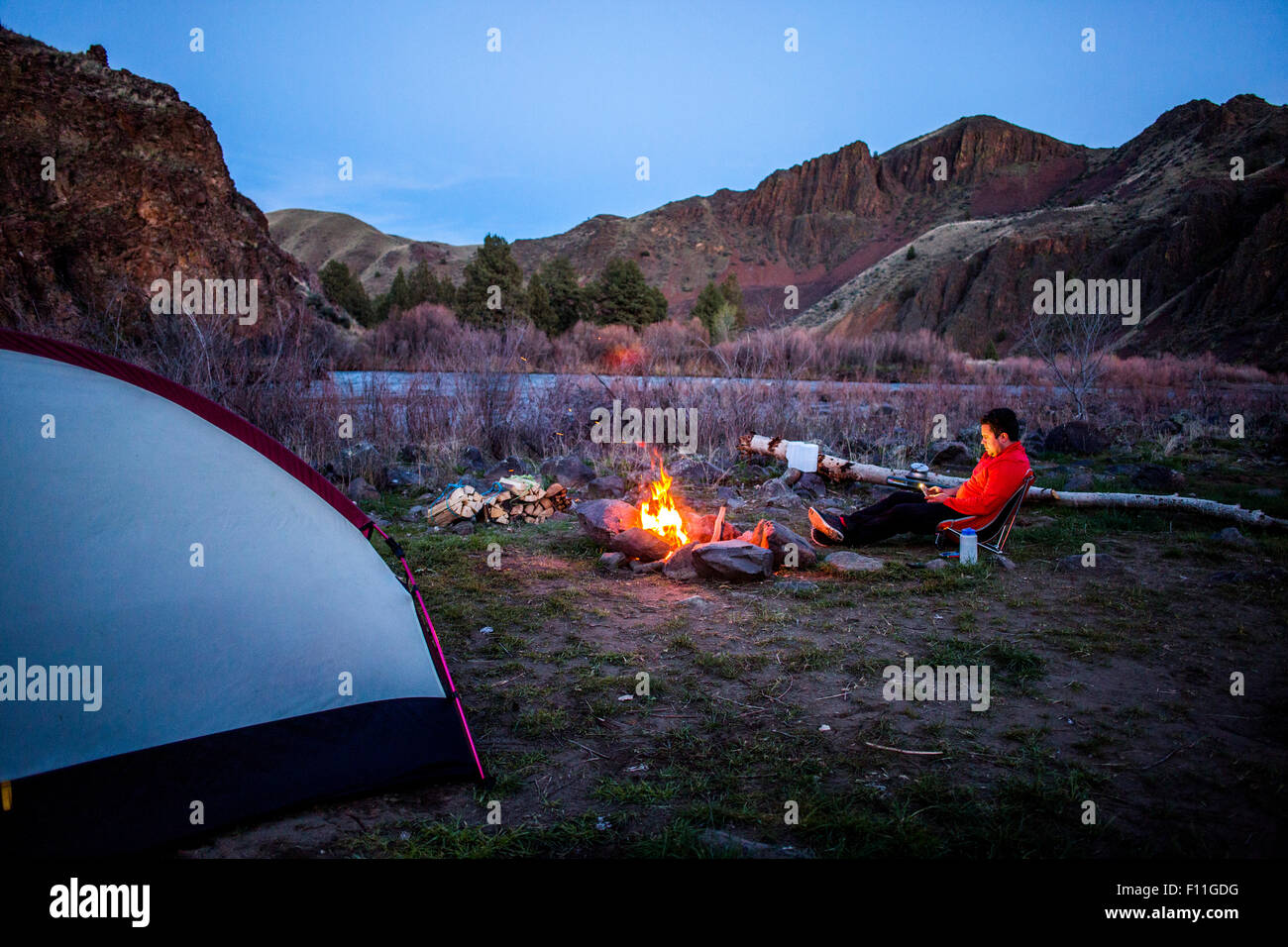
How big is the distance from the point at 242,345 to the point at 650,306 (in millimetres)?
33006

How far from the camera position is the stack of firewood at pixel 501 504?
22.4ft

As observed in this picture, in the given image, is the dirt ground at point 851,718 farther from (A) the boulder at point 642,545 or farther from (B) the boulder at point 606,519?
(B) the boulder at point 606,519

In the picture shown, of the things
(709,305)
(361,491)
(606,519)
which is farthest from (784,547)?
(709,305)

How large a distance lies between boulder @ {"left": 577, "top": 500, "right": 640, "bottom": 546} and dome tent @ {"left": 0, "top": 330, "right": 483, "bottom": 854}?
301 centimetres

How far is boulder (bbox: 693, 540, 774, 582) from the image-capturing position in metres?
5.14

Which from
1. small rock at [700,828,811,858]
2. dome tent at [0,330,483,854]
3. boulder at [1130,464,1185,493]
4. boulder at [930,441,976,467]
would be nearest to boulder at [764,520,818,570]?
dome tent at [0,330,483,854]

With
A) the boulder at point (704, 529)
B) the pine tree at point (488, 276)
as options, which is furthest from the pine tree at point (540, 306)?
the boulder at point (704, 529)

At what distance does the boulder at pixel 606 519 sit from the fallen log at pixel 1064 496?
10.6 feet

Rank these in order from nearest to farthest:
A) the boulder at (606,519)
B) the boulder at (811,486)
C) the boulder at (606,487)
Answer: the boulder at (606,519) → the boulder at (606,487) → the boulder at (811,486)

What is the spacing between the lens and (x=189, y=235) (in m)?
18.4

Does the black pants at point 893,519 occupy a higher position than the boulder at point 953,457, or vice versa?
the boulder at point 953,457

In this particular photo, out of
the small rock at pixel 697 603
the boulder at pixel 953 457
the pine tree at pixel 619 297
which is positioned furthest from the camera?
the pine tree at pixel 619 297

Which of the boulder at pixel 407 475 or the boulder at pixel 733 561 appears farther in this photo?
the boulder at pixel 407 475

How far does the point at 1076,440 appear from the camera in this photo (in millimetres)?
10414
